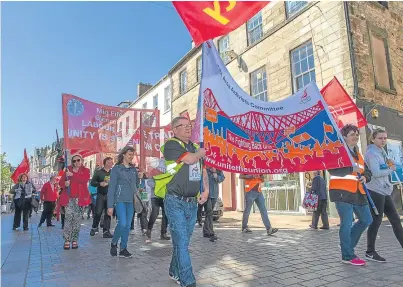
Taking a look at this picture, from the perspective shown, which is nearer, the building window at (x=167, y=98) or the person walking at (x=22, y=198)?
the person walking at (x=22, y=198)

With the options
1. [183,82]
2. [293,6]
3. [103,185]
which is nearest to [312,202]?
[103,185]

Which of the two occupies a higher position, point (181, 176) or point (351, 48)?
point (351, 48)

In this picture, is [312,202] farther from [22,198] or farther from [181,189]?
[22,198]

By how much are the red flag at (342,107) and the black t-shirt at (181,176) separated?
4.08 meters

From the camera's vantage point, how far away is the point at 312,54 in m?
12.9

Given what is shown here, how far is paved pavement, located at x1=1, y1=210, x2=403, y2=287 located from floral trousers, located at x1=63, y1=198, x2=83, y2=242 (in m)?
0.34

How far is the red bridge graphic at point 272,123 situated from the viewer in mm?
5016

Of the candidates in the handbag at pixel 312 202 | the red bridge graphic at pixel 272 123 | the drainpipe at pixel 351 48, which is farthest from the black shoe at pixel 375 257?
the drainpipe at pixel 351 48

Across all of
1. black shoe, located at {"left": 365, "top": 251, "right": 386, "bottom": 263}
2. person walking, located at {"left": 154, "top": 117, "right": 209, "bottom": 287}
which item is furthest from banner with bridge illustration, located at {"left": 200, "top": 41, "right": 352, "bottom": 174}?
black shoe, located at {"left": 365, "top": 251, "right": 386, "bottom": 263}

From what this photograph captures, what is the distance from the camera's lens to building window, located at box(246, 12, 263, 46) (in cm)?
1554

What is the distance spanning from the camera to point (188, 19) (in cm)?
406

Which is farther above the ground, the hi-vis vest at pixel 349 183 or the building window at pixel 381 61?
the building window at pixel 381 61

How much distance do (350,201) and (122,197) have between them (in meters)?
3.65

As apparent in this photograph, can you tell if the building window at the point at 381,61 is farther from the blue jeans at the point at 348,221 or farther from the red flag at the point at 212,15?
the red flag at the point at 212,15
